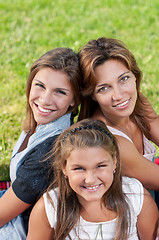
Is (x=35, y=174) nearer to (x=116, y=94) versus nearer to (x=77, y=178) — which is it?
(x=77, y=178)

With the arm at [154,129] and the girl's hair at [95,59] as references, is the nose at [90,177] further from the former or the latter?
the arm at [154,129]

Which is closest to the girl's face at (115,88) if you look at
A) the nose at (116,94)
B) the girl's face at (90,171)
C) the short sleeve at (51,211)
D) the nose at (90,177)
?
the nose at (116,94)

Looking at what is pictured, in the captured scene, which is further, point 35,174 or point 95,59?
point 95,59

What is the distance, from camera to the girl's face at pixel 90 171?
220 centimetres

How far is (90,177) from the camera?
7.21 ft

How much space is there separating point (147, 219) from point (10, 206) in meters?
0.88

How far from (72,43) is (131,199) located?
11.6 feet

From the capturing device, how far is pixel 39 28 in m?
6.07

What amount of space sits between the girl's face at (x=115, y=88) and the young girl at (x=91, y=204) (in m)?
0.34

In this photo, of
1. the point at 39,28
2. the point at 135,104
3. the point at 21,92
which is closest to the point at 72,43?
the point at 39,28

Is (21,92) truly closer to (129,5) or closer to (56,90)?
(56,90)

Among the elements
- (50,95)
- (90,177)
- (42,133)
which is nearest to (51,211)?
(90,177)

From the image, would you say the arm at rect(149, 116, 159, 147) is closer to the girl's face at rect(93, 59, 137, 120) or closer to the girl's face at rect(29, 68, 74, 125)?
the girl's face at rect(93, 59, 137, 120)

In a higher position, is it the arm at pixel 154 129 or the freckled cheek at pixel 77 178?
the arm at pixel 154 129
